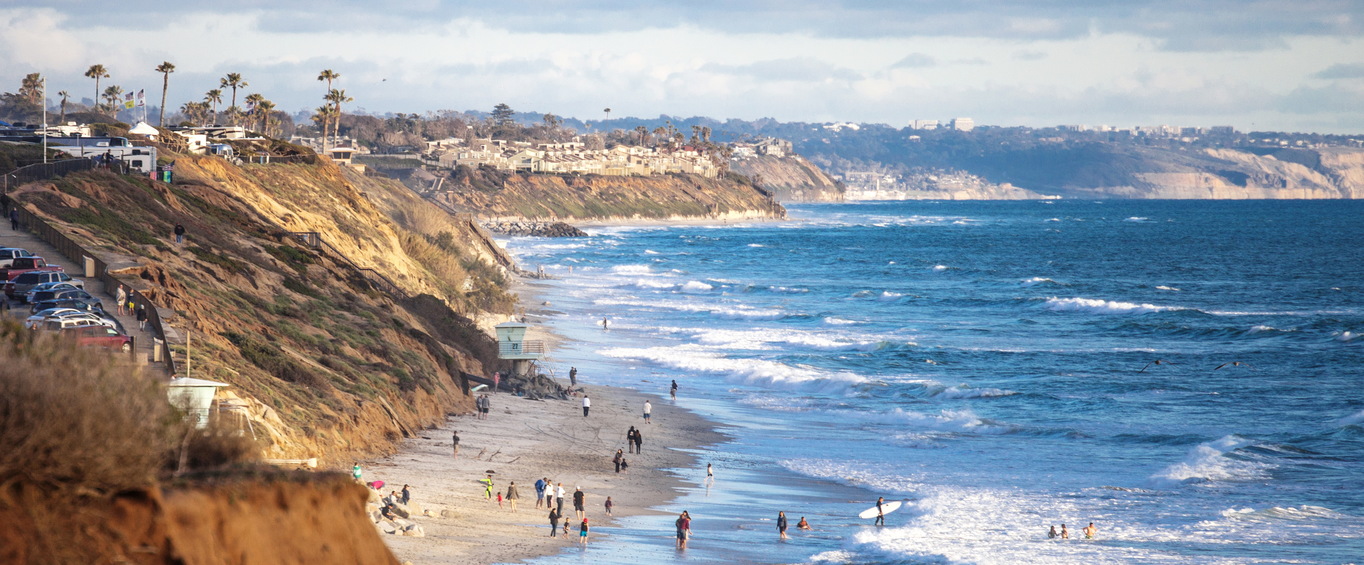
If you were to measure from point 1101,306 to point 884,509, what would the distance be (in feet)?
167

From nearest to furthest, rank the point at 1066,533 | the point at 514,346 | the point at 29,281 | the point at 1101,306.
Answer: the point at 1066,533, the point at 29,281, the point at 514,346, the point at 1101,306

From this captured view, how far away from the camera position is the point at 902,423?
39.2 meters

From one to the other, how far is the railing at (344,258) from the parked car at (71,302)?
1966 cm

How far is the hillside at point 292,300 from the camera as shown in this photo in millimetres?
27109

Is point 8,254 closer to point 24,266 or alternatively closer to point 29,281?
point 24,266

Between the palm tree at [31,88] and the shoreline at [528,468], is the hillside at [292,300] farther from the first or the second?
the palm tree at [31,88]

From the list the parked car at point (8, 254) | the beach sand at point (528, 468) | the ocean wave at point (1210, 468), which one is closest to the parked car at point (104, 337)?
the beach sand at point (528, 468)

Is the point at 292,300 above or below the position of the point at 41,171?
below

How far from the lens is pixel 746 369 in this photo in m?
48.8

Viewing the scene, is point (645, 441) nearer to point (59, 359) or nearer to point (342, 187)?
point (59, 359)

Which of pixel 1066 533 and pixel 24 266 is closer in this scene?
pixel 1066 533

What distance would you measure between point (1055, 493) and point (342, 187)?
49152mm

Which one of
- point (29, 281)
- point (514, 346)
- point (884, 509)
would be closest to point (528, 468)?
point (884, 509)

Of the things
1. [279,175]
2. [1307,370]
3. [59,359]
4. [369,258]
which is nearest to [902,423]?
[1307,370]
